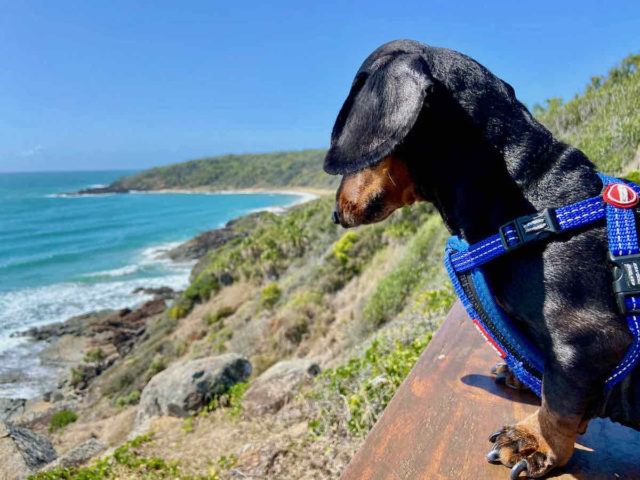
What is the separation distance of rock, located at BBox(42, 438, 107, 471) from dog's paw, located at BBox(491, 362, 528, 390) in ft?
19.6

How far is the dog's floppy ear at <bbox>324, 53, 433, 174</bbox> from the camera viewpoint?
4.65 feet

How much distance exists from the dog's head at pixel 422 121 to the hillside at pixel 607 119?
5.57 metres

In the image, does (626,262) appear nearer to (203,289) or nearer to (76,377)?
(76,377)

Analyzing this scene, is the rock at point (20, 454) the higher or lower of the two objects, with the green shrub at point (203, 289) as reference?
higher

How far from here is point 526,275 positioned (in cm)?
146

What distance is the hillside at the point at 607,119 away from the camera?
22.3 feet

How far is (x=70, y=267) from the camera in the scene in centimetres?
3722

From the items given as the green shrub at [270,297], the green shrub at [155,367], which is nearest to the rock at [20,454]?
the green shrub at [155,367]

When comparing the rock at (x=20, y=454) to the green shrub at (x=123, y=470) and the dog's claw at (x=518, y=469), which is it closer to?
the green shrub at (x=123, y=470)

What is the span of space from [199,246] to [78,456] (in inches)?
1492

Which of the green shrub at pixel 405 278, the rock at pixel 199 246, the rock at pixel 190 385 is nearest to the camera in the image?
the rock at pixel 190 385

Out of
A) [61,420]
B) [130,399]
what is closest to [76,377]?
[61,420]

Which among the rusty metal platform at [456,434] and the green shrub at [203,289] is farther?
the green shrub at [203,289]

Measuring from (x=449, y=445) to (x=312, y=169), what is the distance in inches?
5075
